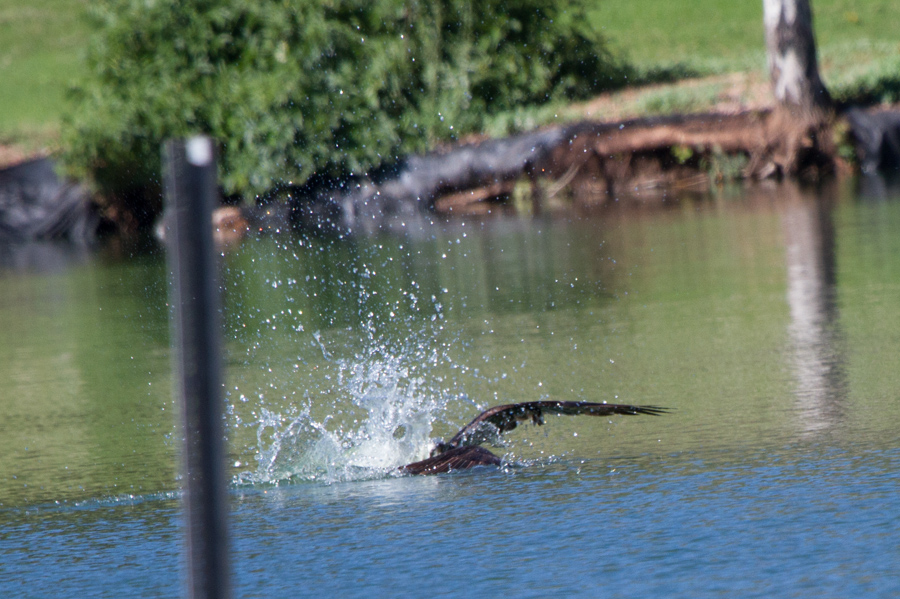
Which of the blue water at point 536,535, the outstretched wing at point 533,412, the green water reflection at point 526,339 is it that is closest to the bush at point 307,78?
the green water reflection at point 526,339

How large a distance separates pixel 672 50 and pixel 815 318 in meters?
21.2

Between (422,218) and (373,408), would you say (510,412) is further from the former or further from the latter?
(422,218)

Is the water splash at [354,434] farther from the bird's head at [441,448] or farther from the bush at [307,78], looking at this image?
the bush at [307,78]

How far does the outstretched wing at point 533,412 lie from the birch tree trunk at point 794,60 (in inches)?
530

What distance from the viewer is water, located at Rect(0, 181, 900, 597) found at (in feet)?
13.2

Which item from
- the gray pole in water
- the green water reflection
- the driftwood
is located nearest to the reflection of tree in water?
the green water reflection

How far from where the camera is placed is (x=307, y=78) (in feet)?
65.3

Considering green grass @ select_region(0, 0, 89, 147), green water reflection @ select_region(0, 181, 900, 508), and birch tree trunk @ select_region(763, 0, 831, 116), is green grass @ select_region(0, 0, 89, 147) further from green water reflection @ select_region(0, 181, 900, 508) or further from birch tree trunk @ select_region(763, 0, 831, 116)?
green water reflection @ select_region(0, 181, 900, 508)

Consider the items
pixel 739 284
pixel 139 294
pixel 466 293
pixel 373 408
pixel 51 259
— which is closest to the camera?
pixel 373 408

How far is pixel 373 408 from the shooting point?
572cm

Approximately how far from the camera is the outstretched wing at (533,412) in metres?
4.66

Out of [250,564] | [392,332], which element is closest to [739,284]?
[392,332]

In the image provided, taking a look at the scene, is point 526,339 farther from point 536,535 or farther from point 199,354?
point 199,354

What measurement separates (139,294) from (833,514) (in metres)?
8.57
